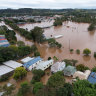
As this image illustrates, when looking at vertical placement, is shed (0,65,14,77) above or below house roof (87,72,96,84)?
below

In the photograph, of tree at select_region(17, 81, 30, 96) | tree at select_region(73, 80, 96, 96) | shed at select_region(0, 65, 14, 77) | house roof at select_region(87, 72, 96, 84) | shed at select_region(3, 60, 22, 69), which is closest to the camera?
tree at select_region(73, 80, 96, 96)

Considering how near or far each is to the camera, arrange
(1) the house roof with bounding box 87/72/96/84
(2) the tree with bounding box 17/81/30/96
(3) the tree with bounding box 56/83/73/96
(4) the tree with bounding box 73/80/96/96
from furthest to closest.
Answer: (1) the house roof with bounding box 87/72/96/84 < (2) the tree with bounding box 17/81/30/96 < (3) the tree with bounding box 56/83/73/96 < (4) the tree with bounding box 73/80/96/96

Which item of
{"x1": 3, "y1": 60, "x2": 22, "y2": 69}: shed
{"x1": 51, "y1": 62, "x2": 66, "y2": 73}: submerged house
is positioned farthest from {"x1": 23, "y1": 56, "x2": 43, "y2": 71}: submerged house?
{"x1": 51, "y1": 62, "x2": 66, "y2": 73}: submerged house

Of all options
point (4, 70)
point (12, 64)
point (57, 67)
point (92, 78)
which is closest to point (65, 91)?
point (92, 78)

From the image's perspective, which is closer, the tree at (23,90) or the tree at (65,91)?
the tree at (65,91)

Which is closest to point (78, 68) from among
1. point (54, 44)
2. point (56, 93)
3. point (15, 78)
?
point (56, 93)

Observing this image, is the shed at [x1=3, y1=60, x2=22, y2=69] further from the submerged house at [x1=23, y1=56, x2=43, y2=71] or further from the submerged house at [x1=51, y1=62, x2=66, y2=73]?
the submerged house at [x1=51, y1=62, x2=66, y2=73]

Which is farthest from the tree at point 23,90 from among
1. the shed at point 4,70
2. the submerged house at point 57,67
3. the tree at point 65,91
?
the submerged house at point 57,67

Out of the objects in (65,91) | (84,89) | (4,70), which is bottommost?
(4,70)

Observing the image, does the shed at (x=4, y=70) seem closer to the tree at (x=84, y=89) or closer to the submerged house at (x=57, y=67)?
the submerged house at (x=57, y=67)

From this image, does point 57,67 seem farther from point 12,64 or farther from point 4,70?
point 4,70

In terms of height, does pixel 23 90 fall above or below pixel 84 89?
below
